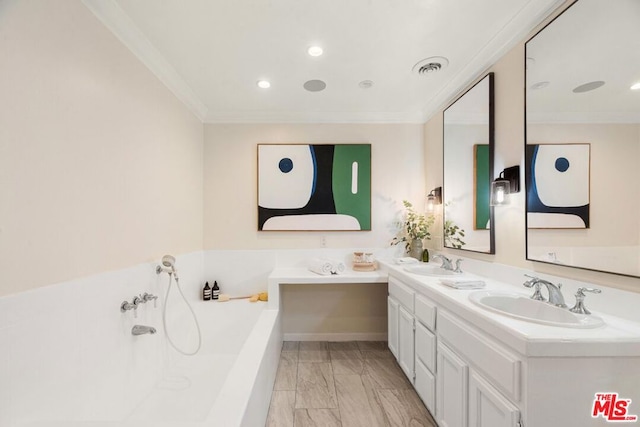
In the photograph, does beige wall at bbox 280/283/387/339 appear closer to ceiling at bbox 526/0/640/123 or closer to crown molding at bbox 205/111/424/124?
crown molding at bbox 205/111/424/124

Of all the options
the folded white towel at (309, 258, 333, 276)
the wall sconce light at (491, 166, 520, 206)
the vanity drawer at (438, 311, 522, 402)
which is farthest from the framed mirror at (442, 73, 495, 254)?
the folded white towel at (309, 258, 333, 276)

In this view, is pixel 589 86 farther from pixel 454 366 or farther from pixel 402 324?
pixel 402 324

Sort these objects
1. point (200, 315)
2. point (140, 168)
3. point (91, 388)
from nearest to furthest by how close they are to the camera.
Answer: point (91, 388) < point (140, 168) < point (200, 315)

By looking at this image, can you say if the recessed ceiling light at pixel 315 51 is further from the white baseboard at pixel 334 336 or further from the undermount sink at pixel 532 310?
the white baseboard at pixel 334 336

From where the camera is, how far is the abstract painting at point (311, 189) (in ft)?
9.94

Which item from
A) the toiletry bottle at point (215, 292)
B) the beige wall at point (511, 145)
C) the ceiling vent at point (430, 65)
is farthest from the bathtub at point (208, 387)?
the ceiling vent at point (430, 65)

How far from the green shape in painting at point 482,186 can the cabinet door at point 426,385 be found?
42.0 inches

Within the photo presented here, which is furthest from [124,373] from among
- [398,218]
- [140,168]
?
[398,218]

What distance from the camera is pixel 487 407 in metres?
1.20

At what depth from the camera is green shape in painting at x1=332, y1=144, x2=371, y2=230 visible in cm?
304

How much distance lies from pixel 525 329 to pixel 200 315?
2514 millimetres

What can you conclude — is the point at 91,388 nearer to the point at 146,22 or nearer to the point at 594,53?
the point at 146,22

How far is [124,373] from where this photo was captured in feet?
5.20

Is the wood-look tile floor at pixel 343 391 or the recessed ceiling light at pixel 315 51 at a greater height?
the recessed ceiling light at pixel 315 51
